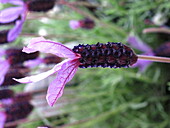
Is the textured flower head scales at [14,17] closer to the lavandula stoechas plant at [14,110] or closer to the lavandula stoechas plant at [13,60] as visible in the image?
the lavandula stoechas plant at [13,60]

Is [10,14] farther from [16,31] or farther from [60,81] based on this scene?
[60,81]

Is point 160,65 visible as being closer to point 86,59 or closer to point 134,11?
point 134,11

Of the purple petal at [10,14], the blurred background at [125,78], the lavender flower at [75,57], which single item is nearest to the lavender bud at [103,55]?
the lavender flower at [75,57]

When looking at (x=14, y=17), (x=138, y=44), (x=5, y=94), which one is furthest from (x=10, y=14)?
(x=138, y=44)

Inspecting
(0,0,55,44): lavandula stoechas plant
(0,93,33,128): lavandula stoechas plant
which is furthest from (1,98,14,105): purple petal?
(0,0,55,44): lavandula stoechas plant

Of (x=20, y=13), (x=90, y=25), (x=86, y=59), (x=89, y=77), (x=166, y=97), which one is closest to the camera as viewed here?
(x=86, y=59)

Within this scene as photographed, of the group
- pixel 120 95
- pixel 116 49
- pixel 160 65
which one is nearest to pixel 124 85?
pixel 120 95
